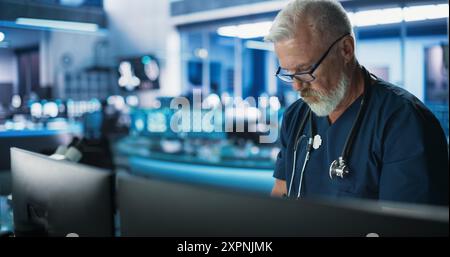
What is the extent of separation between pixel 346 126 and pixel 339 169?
0.55 feet

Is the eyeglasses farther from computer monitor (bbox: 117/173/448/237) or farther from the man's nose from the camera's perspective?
computer monitor (bbox: 117/173/448/237)

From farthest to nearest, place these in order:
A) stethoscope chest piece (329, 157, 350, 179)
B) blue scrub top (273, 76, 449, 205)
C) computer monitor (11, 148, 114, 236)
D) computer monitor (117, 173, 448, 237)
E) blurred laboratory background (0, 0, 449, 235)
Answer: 1. blurred laboratory background (0, 0, 449, 235)
2. stethoscope chest piece (329, 157, 350, 179)
3. blue scrub top (273, 76, 449, 205)
4. computer monitor (11, 148, 114, 236)
5. computer monitor (117, 173, 448, 237)

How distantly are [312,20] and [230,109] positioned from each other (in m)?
5.48

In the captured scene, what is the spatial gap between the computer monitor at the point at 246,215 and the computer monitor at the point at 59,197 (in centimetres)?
5

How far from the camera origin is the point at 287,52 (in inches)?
52.1

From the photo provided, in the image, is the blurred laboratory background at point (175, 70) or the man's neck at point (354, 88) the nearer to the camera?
the man's neck at point (354, 88)

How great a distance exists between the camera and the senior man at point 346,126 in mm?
1122

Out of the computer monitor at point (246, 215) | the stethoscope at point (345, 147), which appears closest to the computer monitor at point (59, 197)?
the computer monitor at point (246, 215)

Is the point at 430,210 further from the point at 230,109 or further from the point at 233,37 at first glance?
the point at 233,37

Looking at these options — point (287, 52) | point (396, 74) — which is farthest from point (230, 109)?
point (287, 52)

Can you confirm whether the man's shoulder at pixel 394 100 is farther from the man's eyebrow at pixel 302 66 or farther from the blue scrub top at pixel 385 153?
the man's eyebrow at pixel 302 66

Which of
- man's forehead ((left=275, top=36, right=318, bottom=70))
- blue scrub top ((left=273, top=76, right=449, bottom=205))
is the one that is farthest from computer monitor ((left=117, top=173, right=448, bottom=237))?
man's forehead ((left=275, top=36, right=318, bottom=70))

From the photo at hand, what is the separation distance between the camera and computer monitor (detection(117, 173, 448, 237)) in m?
0.54

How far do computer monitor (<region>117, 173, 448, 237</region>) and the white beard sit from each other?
758mm
